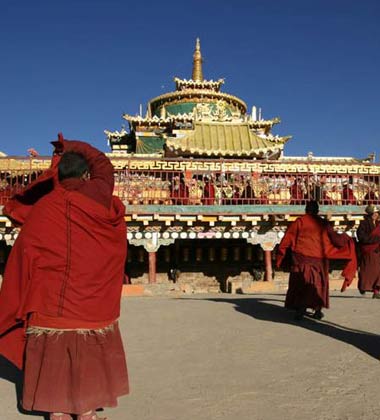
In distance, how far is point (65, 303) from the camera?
2693 millimetres

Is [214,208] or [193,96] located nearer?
[214,208]

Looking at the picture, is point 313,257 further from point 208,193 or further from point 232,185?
point 208,193

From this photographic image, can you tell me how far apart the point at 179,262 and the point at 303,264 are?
7317 mm

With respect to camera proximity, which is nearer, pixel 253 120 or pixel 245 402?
pixel 245 402

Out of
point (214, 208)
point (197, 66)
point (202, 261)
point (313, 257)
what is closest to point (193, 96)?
point (197, 66)

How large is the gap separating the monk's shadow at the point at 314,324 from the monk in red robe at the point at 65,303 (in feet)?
8.90

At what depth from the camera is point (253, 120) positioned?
2123 centimetres

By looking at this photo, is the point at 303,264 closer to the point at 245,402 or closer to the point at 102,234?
the point at 245,402

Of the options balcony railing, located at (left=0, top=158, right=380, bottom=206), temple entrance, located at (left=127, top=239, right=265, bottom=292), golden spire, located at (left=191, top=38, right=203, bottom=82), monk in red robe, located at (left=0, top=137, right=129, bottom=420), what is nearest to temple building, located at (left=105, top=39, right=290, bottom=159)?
golden spire, located at (left=191, top=38, right=203, bottom=82)

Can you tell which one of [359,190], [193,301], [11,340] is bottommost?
[193,301]

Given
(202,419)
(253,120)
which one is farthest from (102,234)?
(253,120)

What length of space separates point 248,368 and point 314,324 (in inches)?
84.1

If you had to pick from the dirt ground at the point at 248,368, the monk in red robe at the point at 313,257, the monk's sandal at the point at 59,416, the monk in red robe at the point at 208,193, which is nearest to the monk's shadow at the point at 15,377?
the dirt ground at the point at 248,368

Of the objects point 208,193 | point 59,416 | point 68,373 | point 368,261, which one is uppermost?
point 208,193
